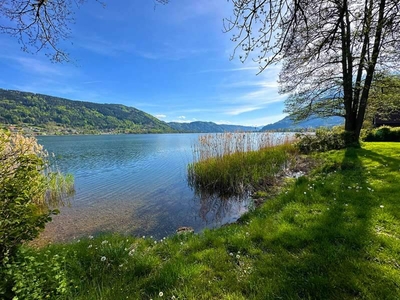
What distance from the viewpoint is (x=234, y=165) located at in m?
10.6

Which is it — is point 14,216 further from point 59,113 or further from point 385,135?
point 59,113

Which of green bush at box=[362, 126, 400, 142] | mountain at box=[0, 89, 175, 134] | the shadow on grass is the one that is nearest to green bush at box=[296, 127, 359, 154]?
green bush at box=[362, 126, 400, 142]

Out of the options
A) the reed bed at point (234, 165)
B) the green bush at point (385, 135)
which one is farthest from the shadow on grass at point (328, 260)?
the green bush at point (385, 135)

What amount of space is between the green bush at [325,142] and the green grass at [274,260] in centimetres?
987

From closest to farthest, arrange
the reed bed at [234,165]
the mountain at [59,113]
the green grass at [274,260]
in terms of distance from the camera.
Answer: the green grass at [274,260]
the reed bed at [234,165]
the mountain at [59,113]

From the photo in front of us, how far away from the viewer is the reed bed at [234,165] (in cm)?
948

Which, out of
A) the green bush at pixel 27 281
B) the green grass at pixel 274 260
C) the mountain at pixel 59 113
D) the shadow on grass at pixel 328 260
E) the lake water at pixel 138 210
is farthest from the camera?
the mountain at pixel 59 113

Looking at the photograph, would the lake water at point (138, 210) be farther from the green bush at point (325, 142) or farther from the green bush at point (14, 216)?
the green bush at point (325, 142)

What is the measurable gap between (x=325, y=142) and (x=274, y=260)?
13.9 metres

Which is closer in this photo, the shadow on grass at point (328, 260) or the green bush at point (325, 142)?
the shadow on grass at point (328, 260)

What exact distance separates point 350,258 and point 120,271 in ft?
10.8

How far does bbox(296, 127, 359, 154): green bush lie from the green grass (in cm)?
987

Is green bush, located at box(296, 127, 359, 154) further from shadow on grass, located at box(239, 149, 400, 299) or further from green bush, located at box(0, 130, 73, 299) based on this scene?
green bush, located at box(0, 130, 73, 299)

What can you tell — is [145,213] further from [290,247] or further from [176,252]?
[290,247]
